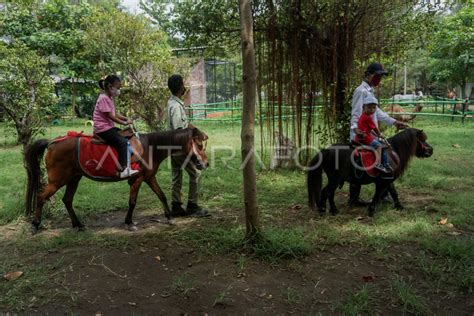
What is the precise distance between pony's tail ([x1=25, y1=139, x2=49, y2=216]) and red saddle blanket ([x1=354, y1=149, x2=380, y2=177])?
13.3ft

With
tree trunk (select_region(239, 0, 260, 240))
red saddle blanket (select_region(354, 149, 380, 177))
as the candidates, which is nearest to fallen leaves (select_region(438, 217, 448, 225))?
red saddle blanket (select_region(354, 149, 380, 177))

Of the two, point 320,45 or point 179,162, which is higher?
point 320,45

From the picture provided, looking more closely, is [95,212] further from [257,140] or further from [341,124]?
[257,140]

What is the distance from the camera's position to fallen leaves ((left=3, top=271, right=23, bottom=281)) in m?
3.88

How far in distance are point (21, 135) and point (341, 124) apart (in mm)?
5327

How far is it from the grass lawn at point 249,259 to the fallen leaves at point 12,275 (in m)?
0.05

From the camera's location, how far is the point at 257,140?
1248 cm

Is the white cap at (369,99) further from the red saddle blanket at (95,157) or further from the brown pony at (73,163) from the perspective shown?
the red saddle blanket at (95,157)

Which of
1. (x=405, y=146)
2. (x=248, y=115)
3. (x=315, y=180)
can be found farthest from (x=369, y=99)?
(x=248, y=115)

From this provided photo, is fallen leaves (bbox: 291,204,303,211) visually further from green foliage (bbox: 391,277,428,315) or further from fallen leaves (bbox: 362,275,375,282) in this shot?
green foliage (bbox: 391,277,428,315)

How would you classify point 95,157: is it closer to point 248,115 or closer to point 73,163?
point 73,163

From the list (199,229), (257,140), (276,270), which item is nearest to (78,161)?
(199,229)

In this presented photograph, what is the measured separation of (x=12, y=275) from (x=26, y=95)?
325 cm

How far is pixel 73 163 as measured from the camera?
5227 mm
